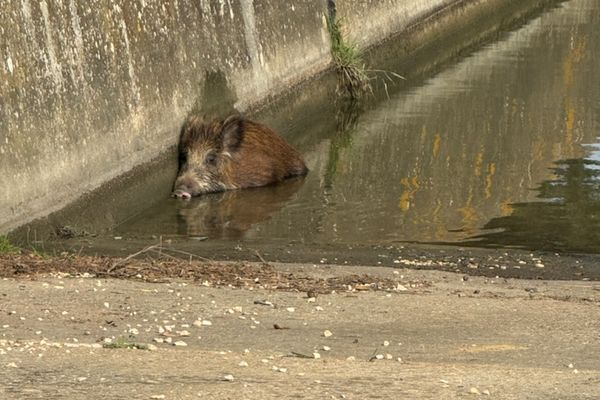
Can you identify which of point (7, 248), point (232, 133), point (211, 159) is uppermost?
point (232, 133)

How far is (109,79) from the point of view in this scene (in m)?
12.8

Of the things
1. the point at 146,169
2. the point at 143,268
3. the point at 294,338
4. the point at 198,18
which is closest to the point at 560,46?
the point at 198,18

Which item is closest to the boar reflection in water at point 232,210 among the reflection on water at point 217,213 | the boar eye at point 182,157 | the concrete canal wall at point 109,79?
the reflection on water at point 217,213

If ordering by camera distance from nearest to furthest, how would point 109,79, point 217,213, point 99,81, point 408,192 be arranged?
point 99,81 → point 109,79 → point 217,213 → point 408,192

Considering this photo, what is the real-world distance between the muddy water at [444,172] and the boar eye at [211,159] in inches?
13.3

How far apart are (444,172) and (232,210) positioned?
2.41 m

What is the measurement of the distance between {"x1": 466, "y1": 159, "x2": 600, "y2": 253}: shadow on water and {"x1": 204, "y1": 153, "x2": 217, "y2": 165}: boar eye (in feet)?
9.16

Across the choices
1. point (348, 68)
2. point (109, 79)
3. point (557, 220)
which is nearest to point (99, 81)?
point (109, 79)

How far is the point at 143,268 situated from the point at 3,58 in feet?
8.38

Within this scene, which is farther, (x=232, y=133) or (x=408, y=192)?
(x=232, y=133)

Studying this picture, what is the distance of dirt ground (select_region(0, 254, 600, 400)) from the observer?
6434 mm

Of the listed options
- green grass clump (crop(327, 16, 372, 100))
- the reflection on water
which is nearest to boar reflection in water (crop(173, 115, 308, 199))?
the reflection on water

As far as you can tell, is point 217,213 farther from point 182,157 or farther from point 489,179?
point 489,179

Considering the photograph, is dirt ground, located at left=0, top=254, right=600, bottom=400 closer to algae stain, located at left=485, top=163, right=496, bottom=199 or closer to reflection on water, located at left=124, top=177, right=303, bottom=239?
reflection on water, located at left=124, top=177, right=303, bottom=239
